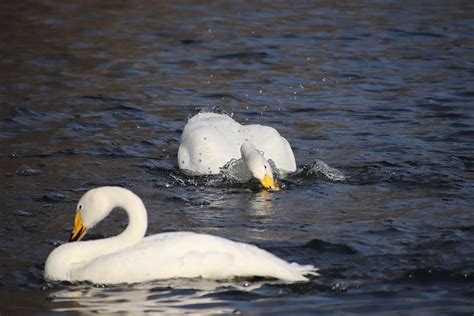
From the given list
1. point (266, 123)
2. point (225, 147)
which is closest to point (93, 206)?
point (225, 147)

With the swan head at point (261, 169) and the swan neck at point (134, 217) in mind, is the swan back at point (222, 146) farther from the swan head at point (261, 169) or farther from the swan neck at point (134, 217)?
the swan neck at point (134, 217)

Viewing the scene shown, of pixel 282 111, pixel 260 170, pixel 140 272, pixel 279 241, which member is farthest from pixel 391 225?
pixel 282 111

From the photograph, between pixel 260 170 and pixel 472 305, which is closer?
pixel 472 305

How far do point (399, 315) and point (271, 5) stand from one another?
14832 mm

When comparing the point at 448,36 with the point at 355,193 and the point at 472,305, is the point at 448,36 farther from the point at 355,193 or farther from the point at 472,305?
the point at 472,305

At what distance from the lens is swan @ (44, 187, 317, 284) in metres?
7.80

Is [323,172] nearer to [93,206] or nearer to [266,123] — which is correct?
[266,123]

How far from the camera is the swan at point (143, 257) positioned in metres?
7.80

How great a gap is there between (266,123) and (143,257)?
6658 millimetres

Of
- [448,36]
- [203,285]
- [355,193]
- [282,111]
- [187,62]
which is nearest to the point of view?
[203,285]

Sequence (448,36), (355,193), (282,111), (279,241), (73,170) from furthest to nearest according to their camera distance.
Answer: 1. (448,36)
2. (282,111)
3. (73,170)
4. (355,193)
5. (279,241)

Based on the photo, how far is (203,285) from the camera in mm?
7832

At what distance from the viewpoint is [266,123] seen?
14.3 metres

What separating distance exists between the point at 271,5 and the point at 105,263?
14.2 metres
